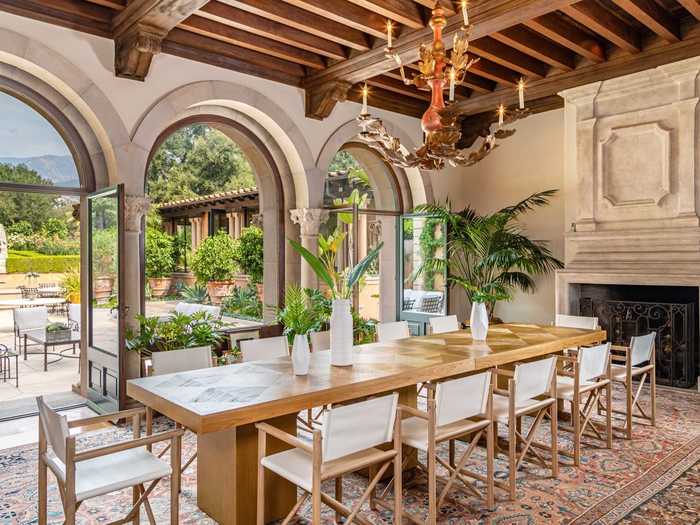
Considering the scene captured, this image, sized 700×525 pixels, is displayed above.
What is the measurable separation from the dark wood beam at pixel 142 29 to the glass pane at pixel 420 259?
13.4ft

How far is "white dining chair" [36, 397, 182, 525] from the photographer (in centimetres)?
215

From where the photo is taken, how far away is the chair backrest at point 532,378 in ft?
10.5

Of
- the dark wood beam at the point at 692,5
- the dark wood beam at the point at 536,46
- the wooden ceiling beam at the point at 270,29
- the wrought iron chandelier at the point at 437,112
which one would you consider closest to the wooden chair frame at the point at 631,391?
the wrought iron chandelier at the point at 437,112

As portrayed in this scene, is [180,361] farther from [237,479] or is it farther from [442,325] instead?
[442,325]

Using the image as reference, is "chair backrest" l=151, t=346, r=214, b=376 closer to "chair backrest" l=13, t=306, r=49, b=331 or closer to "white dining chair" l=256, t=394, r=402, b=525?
"white dining chair" l=256, t=394, r=402, b=525

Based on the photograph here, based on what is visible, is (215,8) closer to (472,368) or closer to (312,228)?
(312,228)

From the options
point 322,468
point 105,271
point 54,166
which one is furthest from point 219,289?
point 322,468

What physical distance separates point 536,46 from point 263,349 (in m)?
4.29

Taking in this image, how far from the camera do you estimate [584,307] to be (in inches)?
252

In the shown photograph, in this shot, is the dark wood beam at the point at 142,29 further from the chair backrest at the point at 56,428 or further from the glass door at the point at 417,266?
the glass door at the point at 417,266

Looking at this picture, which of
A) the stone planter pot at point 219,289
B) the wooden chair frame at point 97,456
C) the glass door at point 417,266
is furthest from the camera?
the stone planter pot at point 219,289

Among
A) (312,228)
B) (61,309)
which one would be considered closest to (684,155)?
(312,228)

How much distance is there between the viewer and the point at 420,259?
25.0ft

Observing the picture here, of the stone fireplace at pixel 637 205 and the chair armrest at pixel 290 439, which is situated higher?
the stone fireplace at pixel 637 205
